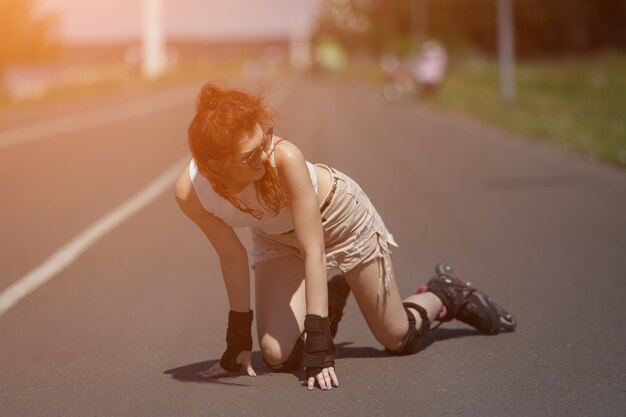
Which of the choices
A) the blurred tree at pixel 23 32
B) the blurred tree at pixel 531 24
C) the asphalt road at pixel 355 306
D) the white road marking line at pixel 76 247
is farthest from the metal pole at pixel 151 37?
the white road marking line at pixel 76 247

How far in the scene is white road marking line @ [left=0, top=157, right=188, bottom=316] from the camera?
8.41m

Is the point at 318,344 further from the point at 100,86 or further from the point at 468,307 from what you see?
the point at 100,86

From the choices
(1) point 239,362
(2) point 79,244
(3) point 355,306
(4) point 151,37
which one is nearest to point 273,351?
(1) point 239,362

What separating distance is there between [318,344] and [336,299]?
102 centimetres

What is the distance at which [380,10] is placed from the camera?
12562cm

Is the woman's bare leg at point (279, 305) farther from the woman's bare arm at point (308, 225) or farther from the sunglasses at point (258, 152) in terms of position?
the sunglasses at point (258, 152)

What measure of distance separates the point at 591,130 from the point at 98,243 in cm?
1418

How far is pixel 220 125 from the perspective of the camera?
504cm

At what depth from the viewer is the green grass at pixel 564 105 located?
21.7 metres

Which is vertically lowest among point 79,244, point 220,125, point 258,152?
point 79,244

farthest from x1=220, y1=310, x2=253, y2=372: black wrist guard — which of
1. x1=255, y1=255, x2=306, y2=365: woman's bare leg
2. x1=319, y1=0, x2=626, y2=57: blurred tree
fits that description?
x1=319, y1=0, x2=626, y2=57: blurred tree

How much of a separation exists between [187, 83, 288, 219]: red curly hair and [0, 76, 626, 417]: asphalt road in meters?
1.01

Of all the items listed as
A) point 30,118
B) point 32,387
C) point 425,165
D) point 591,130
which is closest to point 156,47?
point 30,118

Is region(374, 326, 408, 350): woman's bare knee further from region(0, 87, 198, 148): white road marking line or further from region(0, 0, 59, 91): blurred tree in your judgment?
region(0, 0, 59, 91): blurred tree
